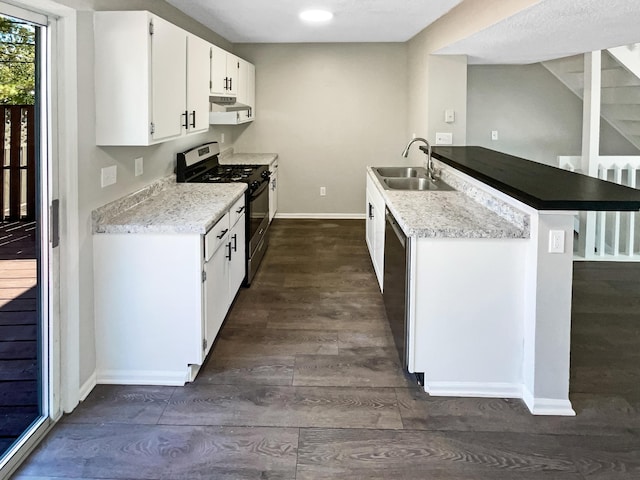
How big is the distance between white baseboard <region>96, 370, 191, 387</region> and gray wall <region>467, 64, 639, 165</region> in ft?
17.1

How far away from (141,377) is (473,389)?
1.69m

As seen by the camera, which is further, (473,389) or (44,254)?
(473,389)

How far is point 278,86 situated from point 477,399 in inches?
217

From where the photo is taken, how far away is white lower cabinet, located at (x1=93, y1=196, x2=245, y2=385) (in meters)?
2.94

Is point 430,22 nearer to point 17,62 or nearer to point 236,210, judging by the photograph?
point 236,210

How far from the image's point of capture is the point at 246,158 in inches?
269

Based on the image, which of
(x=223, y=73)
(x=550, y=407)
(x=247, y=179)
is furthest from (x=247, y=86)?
(x=550, y=407)

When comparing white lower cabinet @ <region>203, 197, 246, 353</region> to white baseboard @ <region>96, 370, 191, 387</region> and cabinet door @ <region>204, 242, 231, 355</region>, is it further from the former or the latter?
white baseboard @ <region>96, 370, 191, 387</region>

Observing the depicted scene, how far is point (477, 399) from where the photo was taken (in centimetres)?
286

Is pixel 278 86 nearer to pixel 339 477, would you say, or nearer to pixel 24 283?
pixel 24 283

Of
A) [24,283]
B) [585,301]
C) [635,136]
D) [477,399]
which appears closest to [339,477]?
[477,399]

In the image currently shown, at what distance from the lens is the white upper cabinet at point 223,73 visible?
4.72 m

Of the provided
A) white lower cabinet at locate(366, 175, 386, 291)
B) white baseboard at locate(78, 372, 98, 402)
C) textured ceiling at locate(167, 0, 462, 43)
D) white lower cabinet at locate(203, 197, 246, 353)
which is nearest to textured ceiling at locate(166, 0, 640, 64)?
textured ceiling at locate(167, 0, 462, 43)

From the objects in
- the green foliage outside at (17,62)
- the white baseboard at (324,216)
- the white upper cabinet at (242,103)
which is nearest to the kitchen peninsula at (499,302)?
the green foliage outside at (17,62)
